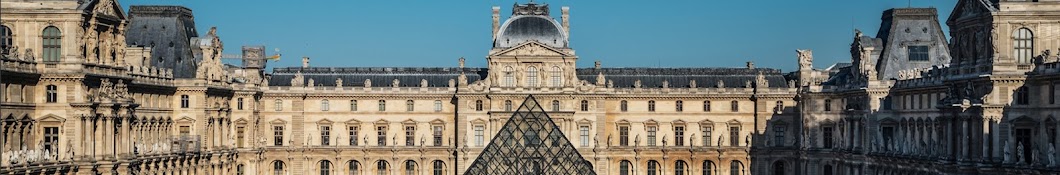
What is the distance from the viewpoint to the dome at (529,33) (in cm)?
9688

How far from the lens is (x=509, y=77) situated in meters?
96.4

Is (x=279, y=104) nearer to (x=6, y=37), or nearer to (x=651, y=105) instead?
(x=651, y=105)

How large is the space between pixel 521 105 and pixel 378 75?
34.0 ft

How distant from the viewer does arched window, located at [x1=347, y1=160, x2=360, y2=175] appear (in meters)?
97.7

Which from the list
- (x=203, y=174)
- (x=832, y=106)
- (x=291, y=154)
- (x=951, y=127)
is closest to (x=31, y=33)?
(x=203, y=174)

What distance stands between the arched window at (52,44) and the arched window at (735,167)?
163 feet

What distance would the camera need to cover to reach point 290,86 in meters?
97.1

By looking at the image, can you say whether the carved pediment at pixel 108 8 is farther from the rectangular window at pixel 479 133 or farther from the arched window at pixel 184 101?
the rectangular window at pixel 479 133

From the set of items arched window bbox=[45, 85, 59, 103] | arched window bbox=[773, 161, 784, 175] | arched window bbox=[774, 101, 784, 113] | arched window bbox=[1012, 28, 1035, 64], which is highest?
arched window bbox=[1012, 28, 1035, 64]

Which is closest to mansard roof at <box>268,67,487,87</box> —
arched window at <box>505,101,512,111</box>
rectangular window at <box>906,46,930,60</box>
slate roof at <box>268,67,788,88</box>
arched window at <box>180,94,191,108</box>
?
slate roof at <box>268,67,788,88</box>

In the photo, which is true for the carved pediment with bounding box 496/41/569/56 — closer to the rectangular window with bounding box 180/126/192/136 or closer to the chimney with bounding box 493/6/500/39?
the chimney with bounding box 493/6/500/39

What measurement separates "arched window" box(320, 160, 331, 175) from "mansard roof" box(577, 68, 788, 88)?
15760 mm

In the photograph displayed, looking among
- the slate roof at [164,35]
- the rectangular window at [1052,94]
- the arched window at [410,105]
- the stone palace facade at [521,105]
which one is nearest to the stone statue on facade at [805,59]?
the stone palace facade at [521,105]

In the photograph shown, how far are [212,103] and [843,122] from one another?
31982 mm
